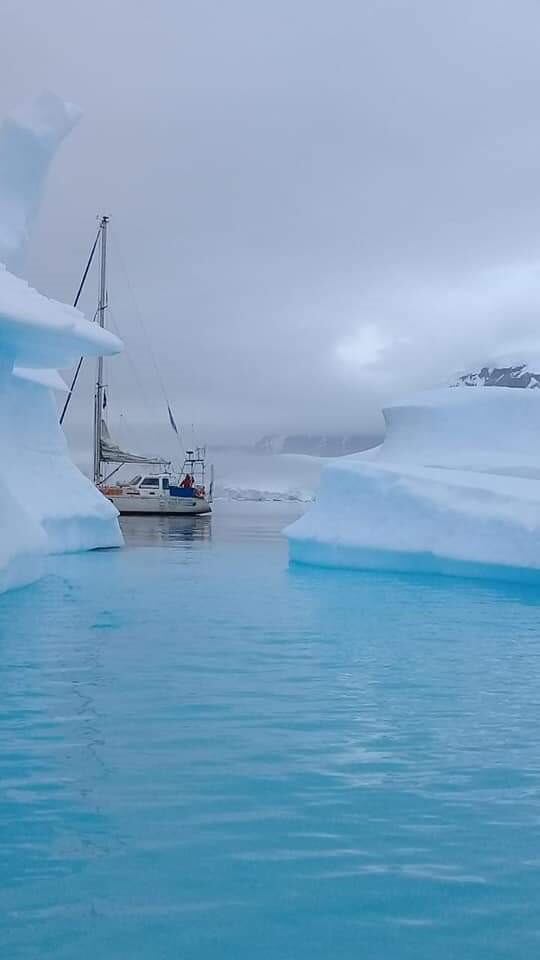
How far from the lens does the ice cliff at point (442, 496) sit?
15.4 m

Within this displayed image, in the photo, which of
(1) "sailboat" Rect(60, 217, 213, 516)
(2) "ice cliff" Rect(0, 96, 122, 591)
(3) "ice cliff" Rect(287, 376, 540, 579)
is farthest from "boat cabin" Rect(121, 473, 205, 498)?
(3) "ice cliff" Rect(287, 376, 540, 579)

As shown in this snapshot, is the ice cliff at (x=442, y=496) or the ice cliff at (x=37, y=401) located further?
the ice cliff at (x=37, y=401)

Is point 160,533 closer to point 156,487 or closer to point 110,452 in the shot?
point 110,452

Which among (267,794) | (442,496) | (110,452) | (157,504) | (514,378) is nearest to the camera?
(267,794)

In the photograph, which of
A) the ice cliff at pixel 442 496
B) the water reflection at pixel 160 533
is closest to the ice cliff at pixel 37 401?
the water reflection at pixel 160 533

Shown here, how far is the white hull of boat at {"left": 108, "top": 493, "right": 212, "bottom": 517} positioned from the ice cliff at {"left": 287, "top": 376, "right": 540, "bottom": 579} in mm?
21891

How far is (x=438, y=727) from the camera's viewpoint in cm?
551

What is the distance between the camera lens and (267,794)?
4281 millimetres

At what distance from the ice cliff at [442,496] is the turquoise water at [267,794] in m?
6.37

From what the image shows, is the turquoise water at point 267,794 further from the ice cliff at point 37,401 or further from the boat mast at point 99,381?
the boat mast at point 99,381

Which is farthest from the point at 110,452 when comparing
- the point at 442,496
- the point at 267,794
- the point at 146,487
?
the point at 267,794

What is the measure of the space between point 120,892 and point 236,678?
3516 mm

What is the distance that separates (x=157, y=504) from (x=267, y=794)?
37.9m

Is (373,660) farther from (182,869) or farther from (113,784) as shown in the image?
(182,869)
